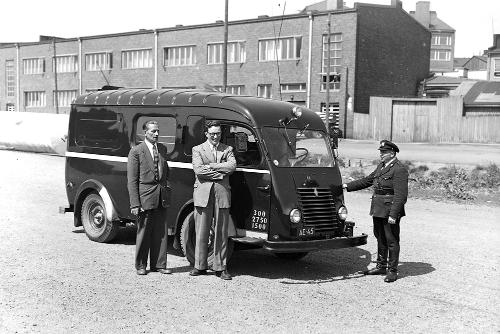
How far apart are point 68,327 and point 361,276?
4305 mm

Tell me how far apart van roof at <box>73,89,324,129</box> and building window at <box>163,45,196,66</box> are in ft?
144

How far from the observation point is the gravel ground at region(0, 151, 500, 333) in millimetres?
6270

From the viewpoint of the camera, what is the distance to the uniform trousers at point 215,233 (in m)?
8.27

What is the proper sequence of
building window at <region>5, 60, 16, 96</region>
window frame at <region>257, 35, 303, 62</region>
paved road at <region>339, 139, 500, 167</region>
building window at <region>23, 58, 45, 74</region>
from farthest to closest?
1. building window at <region>5, 60, 16, 96</region>
2. building window at <region>23, 58, 45, 74</region>
3. window frame at <region>257, 35, 303, 62</region>
4. paved road at <region>339, 139, 500, 167</region>

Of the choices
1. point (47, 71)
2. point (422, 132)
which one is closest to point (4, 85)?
point (47, 71)

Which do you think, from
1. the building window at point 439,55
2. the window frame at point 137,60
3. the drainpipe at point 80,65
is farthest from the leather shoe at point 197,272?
the building window at point 439,55

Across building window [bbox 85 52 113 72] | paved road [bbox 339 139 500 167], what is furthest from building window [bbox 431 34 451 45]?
paved road [bbox 339 139 500 167]

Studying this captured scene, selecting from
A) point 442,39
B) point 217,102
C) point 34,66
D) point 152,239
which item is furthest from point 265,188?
point 442,39

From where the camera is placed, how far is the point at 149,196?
8.30 metres

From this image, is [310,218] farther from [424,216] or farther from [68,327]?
[424,216]

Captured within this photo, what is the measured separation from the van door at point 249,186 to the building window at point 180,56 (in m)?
45.7

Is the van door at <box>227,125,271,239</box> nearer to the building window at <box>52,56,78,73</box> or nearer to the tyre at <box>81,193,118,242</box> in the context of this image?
the tyre at <box>81,193,118,242</box>

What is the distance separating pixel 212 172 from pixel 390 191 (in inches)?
99.7

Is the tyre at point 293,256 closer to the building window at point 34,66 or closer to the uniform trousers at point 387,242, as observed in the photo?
the uniform trousers at point 387,242
